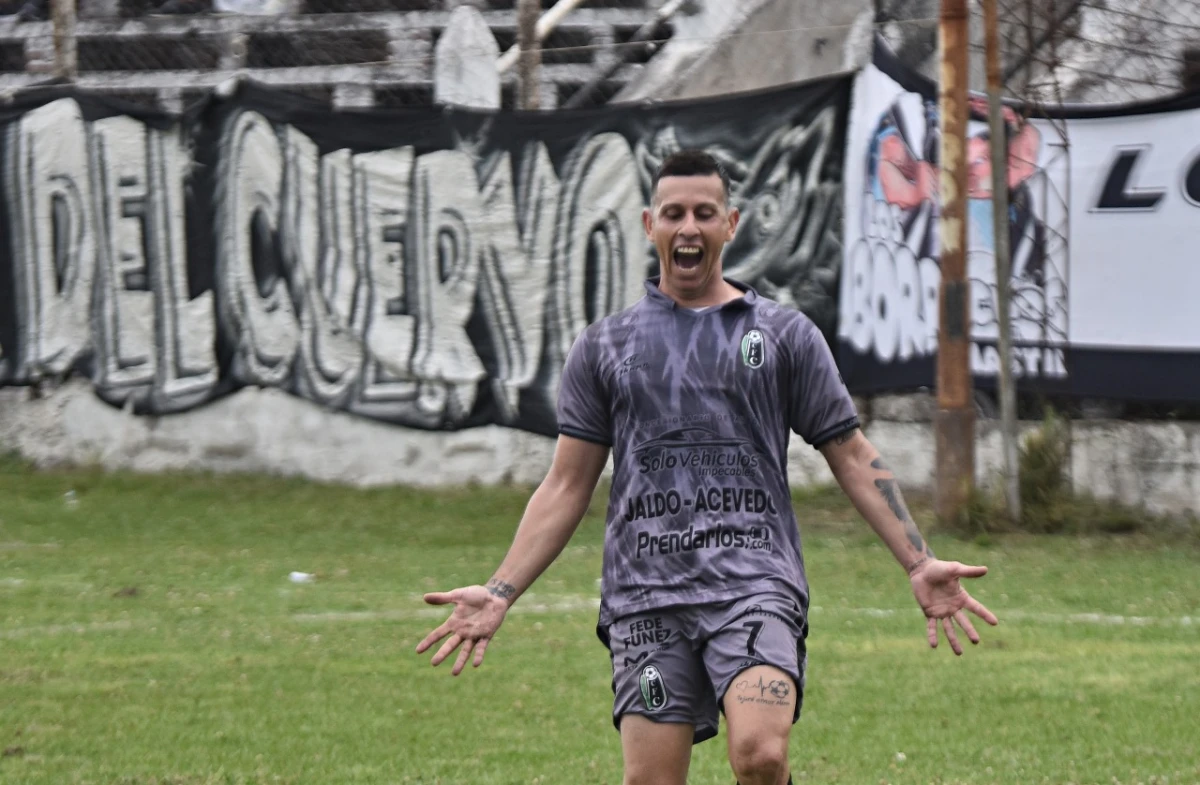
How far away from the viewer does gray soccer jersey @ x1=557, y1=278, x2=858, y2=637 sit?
169 inches

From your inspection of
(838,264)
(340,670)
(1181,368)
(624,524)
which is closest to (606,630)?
(624,524)

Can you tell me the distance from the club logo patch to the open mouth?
0.70ft

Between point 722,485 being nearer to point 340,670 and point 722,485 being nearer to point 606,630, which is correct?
point 606,630

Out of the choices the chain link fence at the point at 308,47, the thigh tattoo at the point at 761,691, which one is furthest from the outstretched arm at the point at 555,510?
the chain link fence at the point at 308,47

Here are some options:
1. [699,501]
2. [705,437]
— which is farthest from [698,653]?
[705,437]

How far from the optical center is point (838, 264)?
13.5 meters

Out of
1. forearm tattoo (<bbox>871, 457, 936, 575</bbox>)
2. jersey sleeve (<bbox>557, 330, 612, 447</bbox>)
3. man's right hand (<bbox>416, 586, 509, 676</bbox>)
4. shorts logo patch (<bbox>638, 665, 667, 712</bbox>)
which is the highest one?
jersey sleeve (<bbox>557, 330, 612, 447</bbox>)

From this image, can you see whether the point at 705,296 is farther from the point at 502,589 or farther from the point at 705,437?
the point at 502,589

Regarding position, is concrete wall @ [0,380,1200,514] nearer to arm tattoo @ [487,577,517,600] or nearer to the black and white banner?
the black and white banner

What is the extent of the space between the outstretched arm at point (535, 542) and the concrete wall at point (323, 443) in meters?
8.10

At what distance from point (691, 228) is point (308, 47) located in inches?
541

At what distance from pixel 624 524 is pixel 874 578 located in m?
6.13

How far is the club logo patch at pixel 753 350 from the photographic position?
437 centimetres

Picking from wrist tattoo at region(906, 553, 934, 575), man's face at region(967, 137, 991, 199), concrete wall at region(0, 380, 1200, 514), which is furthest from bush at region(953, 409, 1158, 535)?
wrist tattoo at region(906, 553, 934, 575)
